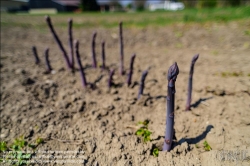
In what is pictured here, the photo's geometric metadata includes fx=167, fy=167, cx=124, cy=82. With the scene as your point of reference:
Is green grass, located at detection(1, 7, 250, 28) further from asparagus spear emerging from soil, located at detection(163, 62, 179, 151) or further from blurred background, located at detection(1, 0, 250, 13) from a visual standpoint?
asparagus spear emerging from soil, located at detection(163, 62, 179, 151)

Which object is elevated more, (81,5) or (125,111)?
(81,5)

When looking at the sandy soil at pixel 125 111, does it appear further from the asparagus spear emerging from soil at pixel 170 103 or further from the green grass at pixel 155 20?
the green grass at pixel 155 20

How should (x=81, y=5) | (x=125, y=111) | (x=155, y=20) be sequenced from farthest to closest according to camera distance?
(x=81, y=5)
(x=155, y=20)
(x=125, y=111)

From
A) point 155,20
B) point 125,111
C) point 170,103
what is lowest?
point 125,111

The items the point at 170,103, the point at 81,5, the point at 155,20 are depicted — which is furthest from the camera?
the point at 81,5

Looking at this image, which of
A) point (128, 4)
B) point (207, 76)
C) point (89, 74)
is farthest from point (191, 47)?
point (128, 4)

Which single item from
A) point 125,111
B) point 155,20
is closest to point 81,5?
point 155,20

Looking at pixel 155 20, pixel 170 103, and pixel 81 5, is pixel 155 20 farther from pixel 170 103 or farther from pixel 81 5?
pixel 81 5

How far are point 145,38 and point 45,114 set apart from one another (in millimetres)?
4362

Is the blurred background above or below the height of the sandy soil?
above

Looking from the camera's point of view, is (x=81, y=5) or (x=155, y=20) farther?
(x=81, y=5)

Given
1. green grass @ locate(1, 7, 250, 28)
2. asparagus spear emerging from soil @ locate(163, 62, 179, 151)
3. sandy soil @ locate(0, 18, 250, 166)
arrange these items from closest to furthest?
asparagus spear emerging from soil @ locate(163, 62, 179, 151) → sandy soil @ locate(0, 18, 250, 166) → green grass @ locate(1, 7, 250, 28)

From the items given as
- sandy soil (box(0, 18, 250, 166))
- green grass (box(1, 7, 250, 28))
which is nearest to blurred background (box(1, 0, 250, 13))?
green grass (box(1, 7, 250, 28))

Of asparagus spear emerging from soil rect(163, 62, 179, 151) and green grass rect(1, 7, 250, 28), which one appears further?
green grass rect(1, 7, 250, 28)
